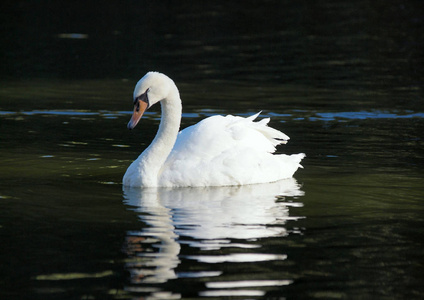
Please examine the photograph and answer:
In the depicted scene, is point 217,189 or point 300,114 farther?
point 300,114

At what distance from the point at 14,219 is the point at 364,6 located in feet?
122

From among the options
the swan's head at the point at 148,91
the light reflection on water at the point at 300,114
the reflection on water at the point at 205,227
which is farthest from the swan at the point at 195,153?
the light reflection on water at the point at 300,114

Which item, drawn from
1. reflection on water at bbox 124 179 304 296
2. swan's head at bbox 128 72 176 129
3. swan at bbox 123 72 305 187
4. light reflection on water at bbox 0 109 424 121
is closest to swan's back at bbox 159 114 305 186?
swan at bbox 123 72 305 187

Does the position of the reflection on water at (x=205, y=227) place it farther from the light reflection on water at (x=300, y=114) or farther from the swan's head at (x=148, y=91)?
the light reflection on water at (x=300, y=114)

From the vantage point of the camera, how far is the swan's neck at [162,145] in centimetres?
1234

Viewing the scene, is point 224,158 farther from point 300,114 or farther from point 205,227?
point 300,114

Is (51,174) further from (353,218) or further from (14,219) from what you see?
(353,218)

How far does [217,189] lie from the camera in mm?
12438

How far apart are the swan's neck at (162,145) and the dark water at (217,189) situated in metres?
0.27

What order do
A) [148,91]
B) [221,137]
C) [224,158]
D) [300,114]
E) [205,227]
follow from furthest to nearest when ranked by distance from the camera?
[300,114], [221,137], [224,158], [148,91], [205,227]

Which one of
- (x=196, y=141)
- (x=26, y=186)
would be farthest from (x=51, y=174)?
(x=196, y=141)

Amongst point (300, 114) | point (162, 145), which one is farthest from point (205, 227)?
point (300, 114)

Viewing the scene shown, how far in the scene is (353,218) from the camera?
10.5m

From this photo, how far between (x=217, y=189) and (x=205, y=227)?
2.46m
